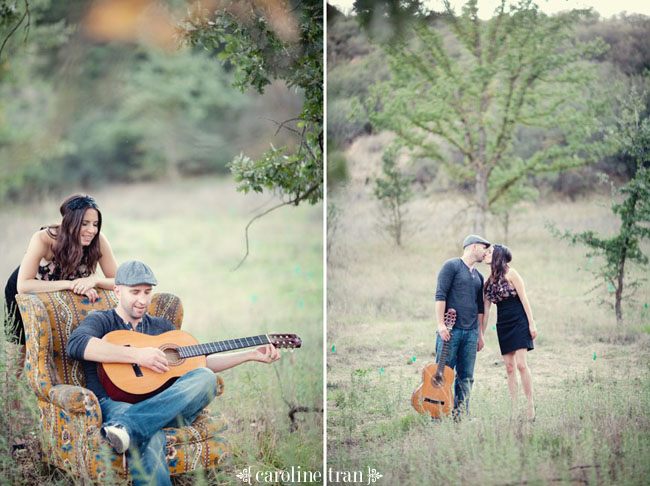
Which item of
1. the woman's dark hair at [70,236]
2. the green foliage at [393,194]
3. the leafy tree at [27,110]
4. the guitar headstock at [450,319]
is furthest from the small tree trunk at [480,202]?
the leafy tree at [27,110]

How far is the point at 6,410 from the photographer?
386 centimetres

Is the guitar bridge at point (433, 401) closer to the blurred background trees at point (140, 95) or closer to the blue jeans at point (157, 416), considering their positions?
the blue jeans at point (157, 416)

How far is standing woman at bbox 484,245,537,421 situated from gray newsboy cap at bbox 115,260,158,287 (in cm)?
178

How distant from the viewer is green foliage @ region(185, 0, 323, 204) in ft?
13.5

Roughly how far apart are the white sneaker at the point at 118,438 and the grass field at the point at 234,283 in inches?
18.3

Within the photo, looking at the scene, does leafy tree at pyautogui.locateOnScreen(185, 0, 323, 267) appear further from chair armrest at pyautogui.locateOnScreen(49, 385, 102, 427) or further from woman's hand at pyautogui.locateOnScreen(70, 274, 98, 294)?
chair armrest at pyautogui.locateOnScreen(49, 385, 102, 427)

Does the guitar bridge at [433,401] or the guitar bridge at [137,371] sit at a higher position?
the guitar bridge at [137,371]

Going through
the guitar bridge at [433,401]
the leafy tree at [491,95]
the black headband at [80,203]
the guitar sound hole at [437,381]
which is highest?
the leafy tree at [491,95]

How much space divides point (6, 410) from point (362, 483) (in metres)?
2.02

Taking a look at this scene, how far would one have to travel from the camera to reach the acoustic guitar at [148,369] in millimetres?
3238

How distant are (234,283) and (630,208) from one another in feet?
16.3

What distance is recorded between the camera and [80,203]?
364 centimetres

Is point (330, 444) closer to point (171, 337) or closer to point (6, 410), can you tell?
point (171, 337)

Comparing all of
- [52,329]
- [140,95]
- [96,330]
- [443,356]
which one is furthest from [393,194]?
[140,95]
